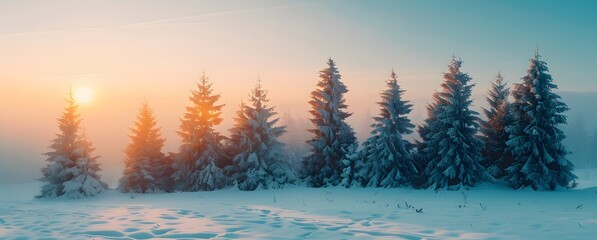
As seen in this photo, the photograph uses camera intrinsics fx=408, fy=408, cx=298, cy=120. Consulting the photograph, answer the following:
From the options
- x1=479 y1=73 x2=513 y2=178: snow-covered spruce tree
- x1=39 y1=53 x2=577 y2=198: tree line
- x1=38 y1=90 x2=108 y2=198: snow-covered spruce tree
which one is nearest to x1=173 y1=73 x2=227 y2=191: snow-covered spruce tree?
x1=39 y1=53 x2=577 y2=198: tree line

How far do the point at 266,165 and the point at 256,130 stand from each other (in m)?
3.04

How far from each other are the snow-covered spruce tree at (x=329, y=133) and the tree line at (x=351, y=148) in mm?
84

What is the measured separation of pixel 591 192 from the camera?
26.3 meters

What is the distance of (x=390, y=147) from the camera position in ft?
102

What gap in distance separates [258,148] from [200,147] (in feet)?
16.4

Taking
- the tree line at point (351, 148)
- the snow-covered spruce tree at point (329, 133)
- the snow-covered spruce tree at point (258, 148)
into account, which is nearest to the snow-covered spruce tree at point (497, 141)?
the tree line at point (351, 148)

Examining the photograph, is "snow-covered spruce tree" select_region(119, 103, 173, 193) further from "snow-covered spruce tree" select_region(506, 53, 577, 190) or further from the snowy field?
"snow-covered spruce tree" select_region(506, 53, 577, 190)

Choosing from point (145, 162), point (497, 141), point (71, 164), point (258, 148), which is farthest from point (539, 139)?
point (71, 164)

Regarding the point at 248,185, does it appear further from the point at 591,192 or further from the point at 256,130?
the point at 591,192

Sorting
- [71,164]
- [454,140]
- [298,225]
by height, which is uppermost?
[454,140]

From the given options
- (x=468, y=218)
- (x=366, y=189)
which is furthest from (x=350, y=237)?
(x=366, y=189)

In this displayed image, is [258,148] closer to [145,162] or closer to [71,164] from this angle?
[145,162]

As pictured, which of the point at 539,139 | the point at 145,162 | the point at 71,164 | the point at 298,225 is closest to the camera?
the point at 298,225

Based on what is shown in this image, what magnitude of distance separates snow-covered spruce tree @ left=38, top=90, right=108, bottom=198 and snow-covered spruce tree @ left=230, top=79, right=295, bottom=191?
38.6 feet
